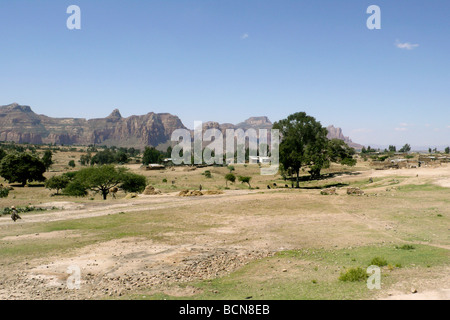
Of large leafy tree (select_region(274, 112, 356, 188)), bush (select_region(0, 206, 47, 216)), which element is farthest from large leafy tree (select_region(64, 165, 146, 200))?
large leafy tree (select_region(274, 112, 356, 188))

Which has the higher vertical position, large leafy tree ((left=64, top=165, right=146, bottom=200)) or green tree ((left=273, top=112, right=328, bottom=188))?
green tree ((left=273, top=112, right=328, bottom=188))

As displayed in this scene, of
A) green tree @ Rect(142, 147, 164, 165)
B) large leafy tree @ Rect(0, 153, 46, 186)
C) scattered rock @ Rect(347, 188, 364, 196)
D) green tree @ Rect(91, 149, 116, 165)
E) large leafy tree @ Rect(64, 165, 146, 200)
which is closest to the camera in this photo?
scattered rock @ Rect(347, 188, 364, 196)

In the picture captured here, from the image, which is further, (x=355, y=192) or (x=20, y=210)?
(x=355, y=192)

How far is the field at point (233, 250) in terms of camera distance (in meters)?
11.9

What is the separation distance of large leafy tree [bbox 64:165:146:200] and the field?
16.0 metres

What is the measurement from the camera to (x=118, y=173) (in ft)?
178

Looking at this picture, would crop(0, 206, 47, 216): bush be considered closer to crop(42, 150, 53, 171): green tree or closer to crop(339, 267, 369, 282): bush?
crop(339, 267, 369, 282): bush

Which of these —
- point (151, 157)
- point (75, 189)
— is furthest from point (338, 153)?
point (151, 157)

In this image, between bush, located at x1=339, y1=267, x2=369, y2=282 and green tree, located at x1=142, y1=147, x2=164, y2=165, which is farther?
green tree, located at x1=142, y1=147, x2=164, y2=165

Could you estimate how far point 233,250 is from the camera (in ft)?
60.5

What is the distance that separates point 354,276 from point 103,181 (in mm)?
46882

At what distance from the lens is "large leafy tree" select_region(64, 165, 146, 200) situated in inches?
1999
